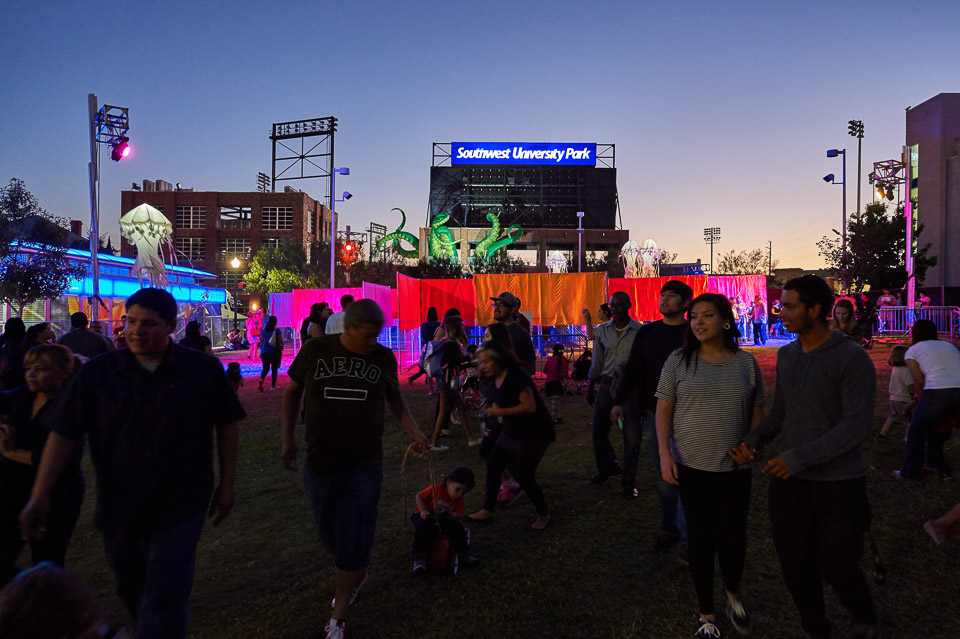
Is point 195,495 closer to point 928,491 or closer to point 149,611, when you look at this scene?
point 149,611

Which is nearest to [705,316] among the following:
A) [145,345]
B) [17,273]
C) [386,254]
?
[145,345]

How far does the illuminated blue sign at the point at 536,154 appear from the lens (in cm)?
6956

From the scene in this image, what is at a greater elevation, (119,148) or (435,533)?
(119,148)

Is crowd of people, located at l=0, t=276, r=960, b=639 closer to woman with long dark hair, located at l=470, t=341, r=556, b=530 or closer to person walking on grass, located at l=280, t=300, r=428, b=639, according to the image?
person walking on grass, located at l=280, t=300, r=428, b=639

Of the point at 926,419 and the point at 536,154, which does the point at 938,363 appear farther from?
the point at 536,154

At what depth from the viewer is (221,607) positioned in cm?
398

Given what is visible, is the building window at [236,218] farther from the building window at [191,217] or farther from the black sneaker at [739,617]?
the black sneaker at [739,617]

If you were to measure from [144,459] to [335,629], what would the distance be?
151 centimetres

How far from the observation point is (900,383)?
7758mm

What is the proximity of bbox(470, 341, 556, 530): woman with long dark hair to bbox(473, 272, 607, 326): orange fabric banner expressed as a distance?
10.8 metres

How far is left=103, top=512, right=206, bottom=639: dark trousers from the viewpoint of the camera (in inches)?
102

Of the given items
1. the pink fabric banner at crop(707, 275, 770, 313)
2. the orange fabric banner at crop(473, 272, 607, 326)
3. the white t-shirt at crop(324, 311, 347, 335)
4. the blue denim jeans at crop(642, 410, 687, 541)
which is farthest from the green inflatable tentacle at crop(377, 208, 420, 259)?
the blue denim jeans at crop(642, 410, 687, 541)

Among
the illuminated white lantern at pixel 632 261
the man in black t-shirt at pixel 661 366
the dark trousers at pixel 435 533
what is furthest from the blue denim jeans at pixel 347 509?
the illuminated white lantern at pixel 632 261

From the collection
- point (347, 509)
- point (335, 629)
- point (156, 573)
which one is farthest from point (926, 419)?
point (156, 573)
